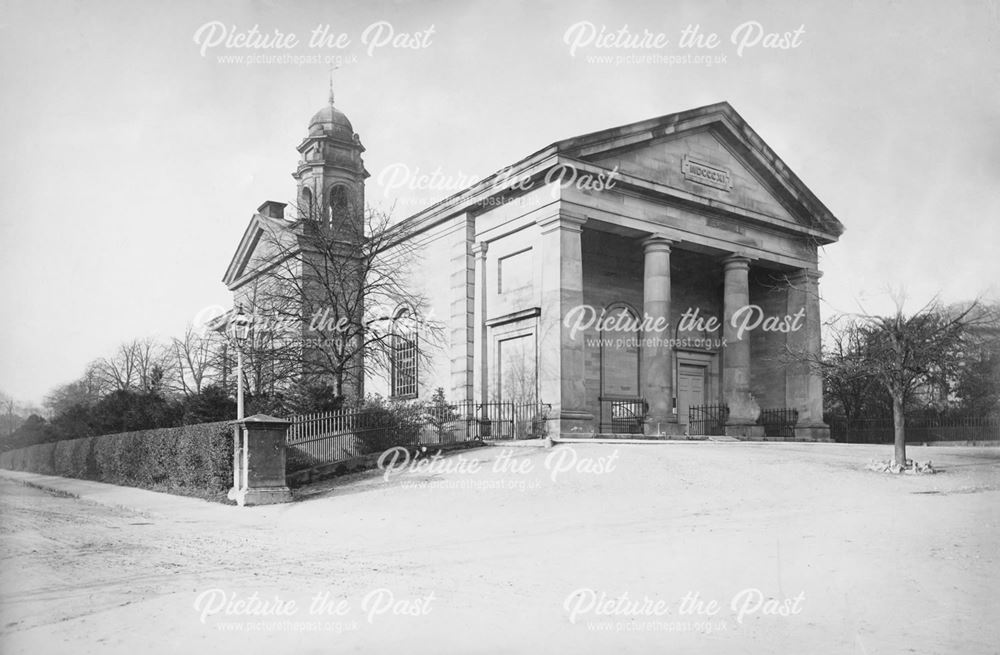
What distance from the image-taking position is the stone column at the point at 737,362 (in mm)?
24625

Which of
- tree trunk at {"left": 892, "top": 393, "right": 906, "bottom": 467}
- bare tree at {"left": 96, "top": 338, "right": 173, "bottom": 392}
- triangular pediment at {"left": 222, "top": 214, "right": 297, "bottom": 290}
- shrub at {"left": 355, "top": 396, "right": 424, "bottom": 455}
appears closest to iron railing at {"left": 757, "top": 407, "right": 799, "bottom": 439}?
tree trunk at {"left": 892, "top": 393, "right": 906, "bottom": 467}

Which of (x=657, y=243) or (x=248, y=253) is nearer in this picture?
(x=657, y=243)

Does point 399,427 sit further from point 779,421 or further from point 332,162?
point 332,162

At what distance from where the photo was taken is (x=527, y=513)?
1182cm

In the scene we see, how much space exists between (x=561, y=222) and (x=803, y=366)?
35.2 ft

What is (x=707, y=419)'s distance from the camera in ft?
86.9

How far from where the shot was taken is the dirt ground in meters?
6.12

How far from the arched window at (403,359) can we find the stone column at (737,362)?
10.6m

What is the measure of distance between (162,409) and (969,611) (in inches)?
921

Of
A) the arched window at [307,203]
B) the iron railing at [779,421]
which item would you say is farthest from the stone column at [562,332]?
the iron railing at [779,421]

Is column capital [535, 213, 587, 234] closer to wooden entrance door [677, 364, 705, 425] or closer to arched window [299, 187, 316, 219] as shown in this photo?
arched window [299, 187, 316, 219]

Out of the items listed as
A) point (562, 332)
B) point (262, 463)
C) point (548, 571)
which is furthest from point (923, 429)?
point (548, 571)

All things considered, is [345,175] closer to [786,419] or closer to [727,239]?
[727,239]

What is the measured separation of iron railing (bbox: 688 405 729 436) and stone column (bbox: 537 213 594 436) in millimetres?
6914
